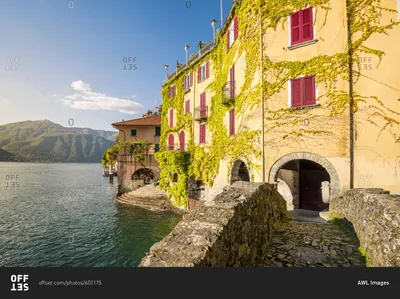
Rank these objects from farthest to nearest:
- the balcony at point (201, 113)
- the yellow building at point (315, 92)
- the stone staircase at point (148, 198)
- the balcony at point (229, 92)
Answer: the stone staircase at point (148, 198) → the balcony at point (201, 113) → the balcony at point (229, 92) → the yellow building at point (315, 92)

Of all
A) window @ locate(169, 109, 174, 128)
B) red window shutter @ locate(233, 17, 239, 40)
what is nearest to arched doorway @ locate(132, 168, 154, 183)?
window @ locate(169, 109, 174, 128)

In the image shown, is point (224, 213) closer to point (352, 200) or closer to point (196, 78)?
point (352, 200)

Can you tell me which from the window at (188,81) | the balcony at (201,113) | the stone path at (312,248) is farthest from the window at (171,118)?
the stone path at (312,248)

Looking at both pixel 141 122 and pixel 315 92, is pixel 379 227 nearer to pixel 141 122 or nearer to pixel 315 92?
pixel 315 92

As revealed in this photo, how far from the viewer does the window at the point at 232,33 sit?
46.1 feet

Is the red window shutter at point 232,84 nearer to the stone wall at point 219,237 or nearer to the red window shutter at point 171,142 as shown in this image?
the stone wall at point 219,237

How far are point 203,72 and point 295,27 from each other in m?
10.3

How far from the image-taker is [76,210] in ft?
80.6

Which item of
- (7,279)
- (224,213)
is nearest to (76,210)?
(7,279)

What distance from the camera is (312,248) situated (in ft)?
17.0

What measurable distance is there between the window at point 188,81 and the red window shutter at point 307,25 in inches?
516

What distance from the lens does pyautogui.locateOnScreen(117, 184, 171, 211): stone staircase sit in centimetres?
2306

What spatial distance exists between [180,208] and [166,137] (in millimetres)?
10003

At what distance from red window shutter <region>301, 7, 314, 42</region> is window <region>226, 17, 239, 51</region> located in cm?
472
